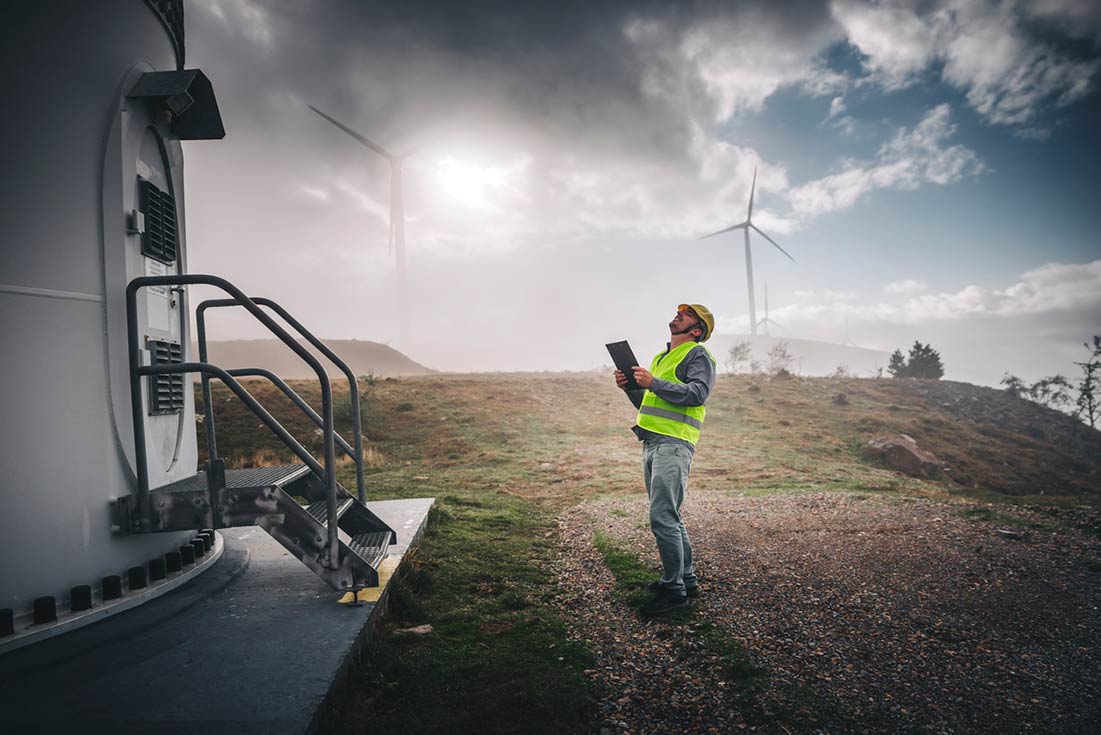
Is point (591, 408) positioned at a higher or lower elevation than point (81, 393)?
lower

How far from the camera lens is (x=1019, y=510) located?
7523 millimetres

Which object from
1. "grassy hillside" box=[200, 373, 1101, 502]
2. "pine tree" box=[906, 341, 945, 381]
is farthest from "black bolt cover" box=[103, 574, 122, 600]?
"pine tree" box=[906, 341, 945, 381]

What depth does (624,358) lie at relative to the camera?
4.71 metres

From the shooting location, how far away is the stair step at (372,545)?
14.1 ft

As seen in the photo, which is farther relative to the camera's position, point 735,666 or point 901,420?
point 901,420

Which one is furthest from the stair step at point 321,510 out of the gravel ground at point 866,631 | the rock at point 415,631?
the gravel ground at point 866,631

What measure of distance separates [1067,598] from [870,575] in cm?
143

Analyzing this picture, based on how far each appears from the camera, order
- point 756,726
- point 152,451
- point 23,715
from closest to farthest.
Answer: point 23,715 → point 756,726 → point 152,451

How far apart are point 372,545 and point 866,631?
3.98m

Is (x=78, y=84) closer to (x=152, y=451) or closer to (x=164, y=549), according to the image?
(x=152, y=451)

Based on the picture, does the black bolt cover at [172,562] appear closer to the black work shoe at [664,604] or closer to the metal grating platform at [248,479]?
the metal grating platform at [248,479]

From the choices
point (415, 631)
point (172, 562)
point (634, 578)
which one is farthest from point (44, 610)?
point (634, 578)

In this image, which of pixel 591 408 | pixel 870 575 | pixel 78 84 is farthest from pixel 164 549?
pixel 591 408

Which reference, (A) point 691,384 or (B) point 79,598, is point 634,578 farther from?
(B) point 79,598
